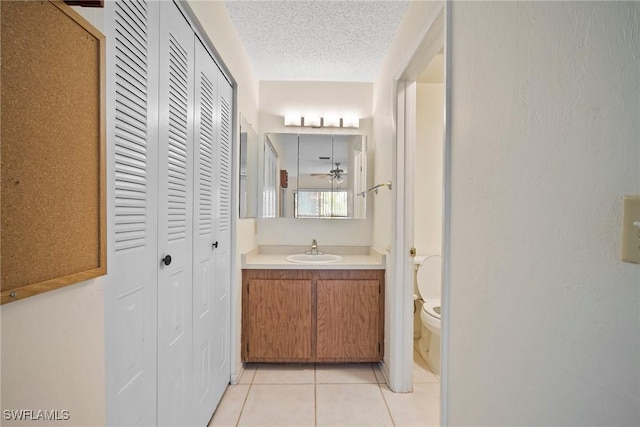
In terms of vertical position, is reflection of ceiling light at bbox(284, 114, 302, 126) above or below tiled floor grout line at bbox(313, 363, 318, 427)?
above

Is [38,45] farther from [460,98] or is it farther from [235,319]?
[235,319]

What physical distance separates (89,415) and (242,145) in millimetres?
1846

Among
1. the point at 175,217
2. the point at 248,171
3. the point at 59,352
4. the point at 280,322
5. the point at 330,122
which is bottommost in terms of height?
the point at 280,322

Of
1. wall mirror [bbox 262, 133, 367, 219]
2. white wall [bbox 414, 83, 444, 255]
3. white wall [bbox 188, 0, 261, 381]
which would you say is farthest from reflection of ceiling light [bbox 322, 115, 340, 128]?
white wall [bbox 414, 83, 444, 255]

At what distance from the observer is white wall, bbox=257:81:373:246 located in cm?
302

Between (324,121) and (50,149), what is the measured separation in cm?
254

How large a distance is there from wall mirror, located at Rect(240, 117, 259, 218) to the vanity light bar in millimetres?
428

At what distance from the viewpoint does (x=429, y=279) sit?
106 inches

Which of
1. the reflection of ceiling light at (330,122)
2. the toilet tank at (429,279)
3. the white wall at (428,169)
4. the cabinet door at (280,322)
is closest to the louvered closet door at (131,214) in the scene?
the cabinet door at (280,322)

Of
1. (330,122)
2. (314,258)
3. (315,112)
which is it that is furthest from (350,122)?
(314,258)

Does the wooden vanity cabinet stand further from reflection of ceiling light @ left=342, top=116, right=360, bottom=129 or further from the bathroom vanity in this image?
reflection of ceiling light @ left=342, top=116, right=360, bottom=129

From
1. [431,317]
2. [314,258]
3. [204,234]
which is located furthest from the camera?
[314,258]

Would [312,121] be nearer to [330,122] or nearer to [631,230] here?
[330,122]

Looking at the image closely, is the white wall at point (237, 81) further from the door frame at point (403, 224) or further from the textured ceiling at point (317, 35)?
the door frame at point (403, 224)
